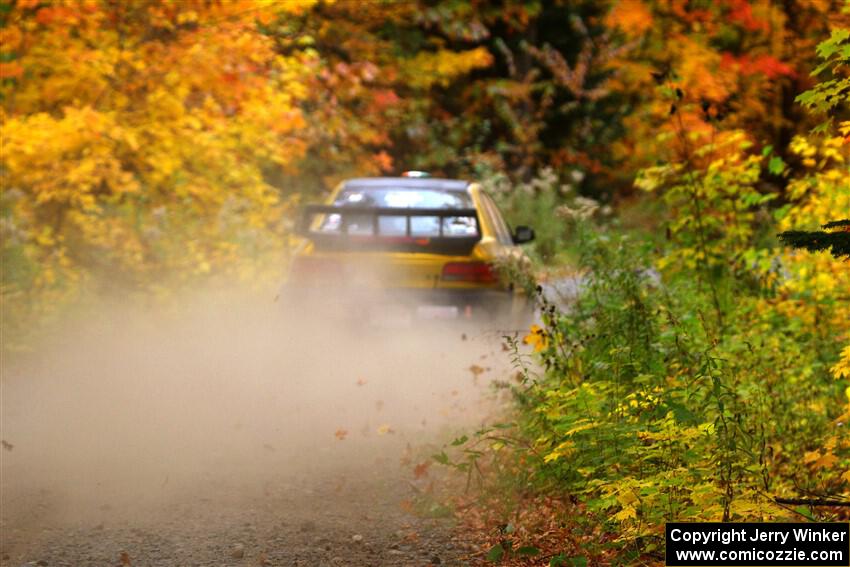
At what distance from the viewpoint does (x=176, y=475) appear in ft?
26.6

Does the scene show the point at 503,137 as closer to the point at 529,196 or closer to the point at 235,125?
the point at 529,196

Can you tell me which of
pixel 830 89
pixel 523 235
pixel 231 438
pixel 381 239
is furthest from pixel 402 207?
pixel 830 89

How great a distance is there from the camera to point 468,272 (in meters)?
10.8

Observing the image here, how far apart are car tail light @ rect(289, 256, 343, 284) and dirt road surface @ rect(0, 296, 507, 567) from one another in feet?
1.43

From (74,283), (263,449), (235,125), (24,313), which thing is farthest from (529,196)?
(263,449)

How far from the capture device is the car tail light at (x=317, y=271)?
10875mm

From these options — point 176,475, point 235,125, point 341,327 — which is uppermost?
point 235,125

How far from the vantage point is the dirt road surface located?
6.66 metres

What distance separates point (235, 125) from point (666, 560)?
34.3 feet

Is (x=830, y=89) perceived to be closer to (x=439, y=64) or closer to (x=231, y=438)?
(x=231, y=438)

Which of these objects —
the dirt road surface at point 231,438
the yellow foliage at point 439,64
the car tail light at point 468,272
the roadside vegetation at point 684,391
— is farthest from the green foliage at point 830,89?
the yellow foliage at point 439,64

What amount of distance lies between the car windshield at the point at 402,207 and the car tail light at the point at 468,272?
40cm

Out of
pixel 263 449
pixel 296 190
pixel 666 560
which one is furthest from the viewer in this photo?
pixel 296 190

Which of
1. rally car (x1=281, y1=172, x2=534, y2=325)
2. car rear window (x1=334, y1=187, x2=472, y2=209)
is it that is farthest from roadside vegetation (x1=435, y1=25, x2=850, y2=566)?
car rear window (x1=334, y1=187, x2=472, y2=209)
